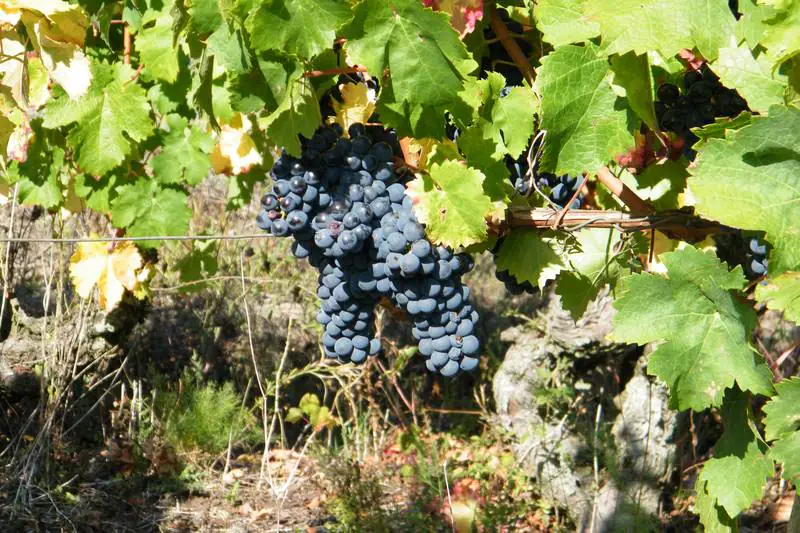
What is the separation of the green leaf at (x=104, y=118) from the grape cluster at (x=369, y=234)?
3.58ft

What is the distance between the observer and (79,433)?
14.0 ft

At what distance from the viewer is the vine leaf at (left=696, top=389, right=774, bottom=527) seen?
1.64 m

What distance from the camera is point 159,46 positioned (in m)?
2.51

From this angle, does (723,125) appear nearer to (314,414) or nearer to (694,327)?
(694,327)

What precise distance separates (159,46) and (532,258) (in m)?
1.35

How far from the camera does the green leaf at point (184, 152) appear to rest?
298cm

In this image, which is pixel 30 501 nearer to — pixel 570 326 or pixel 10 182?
pixel 10 182

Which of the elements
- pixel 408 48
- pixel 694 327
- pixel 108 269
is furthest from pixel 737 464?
pixel 108 269

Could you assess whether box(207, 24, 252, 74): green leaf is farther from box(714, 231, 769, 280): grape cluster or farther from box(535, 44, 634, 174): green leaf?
box(714, 231, 769, 280): grape cluster

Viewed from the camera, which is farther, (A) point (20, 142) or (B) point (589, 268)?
(A) point (20, 142)

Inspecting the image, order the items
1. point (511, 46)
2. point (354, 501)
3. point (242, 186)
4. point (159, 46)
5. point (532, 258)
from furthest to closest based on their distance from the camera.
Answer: point (354, 501), point (242, 186), point (159, 46), point (511, 46), point (532, 258)

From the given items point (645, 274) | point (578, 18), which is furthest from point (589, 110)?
point (645, 274)

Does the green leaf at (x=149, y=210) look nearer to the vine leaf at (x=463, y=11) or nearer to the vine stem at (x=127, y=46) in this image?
the vine stem at (x=127, y=46)

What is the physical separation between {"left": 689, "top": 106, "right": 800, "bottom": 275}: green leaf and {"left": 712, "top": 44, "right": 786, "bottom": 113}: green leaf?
0.08 m
